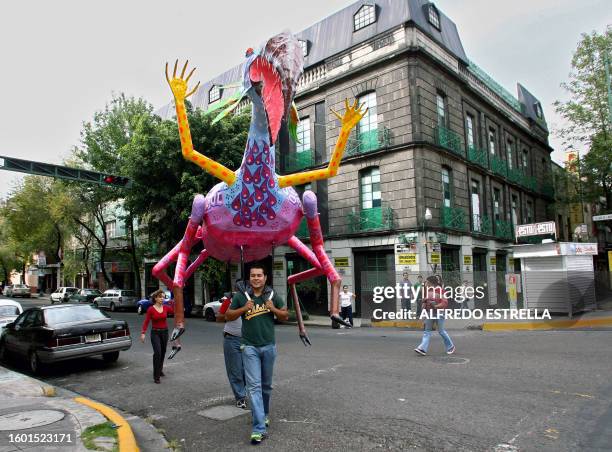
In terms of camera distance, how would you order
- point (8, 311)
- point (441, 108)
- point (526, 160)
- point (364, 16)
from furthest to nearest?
point (526, 160), point (364, 16), point (441, 108), point (8, 311)

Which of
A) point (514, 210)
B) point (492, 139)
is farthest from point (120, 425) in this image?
point (514, 210)

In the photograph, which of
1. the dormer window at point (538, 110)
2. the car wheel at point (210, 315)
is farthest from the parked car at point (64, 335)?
the dormer window at point (538, 110)

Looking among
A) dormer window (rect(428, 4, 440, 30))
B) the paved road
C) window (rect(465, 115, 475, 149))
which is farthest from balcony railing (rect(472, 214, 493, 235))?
the paved road

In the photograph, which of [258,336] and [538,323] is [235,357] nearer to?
[258,336]

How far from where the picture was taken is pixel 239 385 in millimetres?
5957

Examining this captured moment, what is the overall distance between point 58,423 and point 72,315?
4717 mm

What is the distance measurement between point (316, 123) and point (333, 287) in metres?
17.3

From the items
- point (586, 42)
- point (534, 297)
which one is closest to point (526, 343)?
point (534, 297)

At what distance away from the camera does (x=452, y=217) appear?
1998cm

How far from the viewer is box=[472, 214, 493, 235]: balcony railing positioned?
22016mm

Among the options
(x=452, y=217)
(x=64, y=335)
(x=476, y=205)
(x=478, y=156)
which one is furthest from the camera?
(x=478, y=156)

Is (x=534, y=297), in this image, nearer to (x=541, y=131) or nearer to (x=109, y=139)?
(x=541, y=131)

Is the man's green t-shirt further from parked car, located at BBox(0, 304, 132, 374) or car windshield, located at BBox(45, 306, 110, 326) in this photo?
car windshield, located at BBox(45, 306, 110, 326)

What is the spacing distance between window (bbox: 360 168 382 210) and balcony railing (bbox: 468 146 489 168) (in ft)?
19.0
